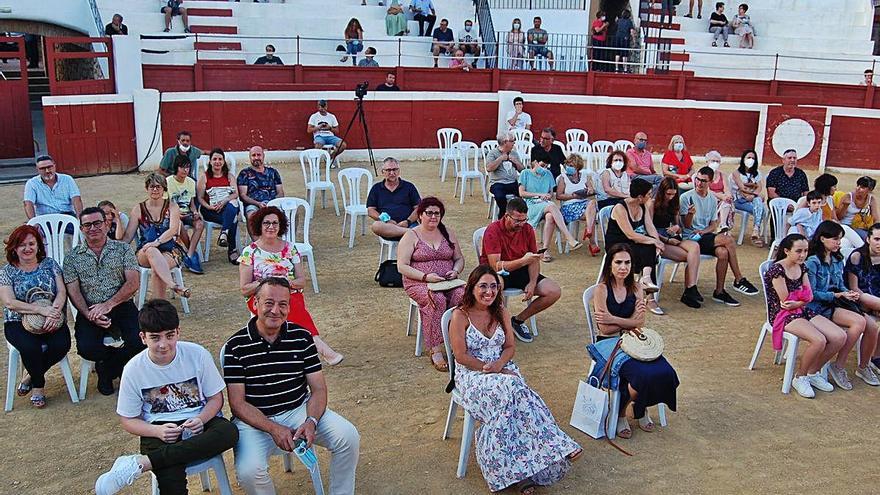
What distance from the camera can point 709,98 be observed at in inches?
680

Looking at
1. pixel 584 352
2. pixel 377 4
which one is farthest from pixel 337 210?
pixel 377 4

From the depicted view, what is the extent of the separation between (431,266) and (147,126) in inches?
353

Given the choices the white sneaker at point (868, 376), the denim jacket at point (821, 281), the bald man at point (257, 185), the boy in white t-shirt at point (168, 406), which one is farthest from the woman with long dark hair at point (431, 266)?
the bald man at point (257, 185)

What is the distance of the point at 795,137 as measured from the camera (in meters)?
15.9

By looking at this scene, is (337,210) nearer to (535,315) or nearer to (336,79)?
(535,315)

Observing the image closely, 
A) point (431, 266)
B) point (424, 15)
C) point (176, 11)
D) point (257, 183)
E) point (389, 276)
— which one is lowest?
point (389, 276)

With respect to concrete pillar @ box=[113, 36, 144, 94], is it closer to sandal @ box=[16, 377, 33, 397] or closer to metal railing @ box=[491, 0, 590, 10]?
sandal @ box=[16, 377, 33, 397]

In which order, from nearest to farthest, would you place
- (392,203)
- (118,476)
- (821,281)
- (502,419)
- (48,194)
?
(118,476)
(502,419)
(821,281)
(48,194)
(392,203)

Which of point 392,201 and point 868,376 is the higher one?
point 392,201

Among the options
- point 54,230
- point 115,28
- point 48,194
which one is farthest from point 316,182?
point 115,28

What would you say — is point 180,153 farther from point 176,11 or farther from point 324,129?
point 176,11

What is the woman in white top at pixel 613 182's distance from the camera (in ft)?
31.0

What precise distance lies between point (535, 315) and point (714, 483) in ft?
9.09

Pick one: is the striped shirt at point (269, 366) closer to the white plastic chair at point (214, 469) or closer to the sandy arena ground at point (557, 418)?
the white plastic chair at point (214, 469)
